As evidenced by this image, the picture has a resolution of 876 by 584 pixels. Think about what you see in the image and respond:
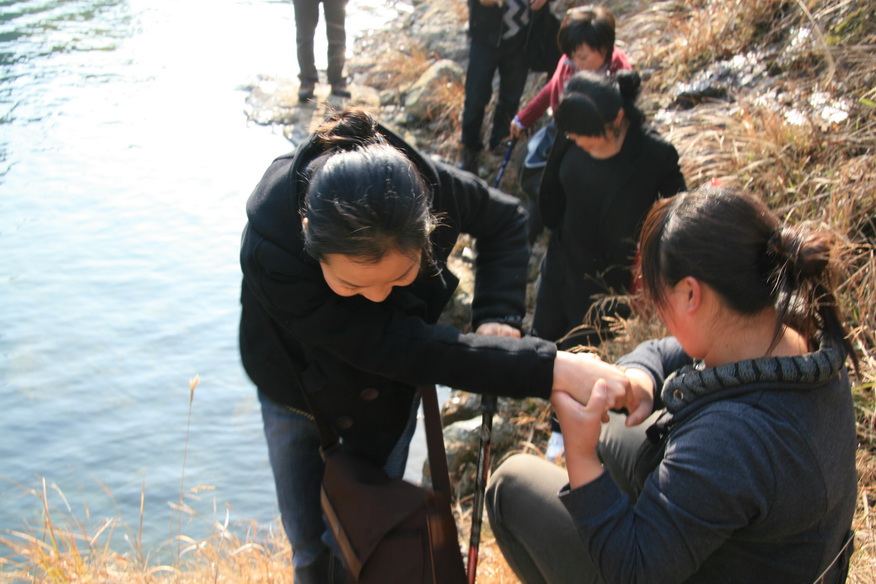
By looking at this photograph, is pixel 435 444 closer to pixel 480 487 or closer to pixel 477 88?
pixel 480 487

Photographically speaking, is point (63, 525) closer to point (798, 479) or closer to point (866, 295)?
point (798, 479)

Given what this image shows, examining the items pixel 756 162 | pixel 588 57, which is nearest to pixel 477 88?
pixel 588 57

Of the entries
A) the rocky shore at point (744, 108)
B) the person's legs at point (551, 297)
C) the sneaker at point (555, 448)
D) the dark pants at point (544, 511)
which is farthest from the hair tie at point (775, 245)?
the person's legs at point (551, 297)

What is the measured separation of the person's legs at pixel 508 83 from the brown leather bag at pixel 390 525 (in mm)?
4621

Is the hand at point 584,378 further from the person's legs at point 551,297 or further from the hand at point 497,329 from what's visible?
the person's legs at point 551,297

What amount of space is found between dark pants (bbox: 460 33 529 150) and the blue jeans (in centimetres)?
448

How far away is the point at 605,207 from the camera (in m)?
3.24

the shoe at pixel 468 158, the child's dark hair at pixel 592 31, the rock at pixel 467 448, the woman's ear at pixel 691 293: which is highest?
the child's dark hair at pixel 592 31

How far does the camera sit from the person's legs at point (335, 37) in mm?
8031

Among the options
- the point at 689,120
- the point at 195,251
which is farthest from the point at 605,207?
the point at 195,251

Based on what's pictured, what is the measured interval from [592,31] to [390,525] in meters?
3.08

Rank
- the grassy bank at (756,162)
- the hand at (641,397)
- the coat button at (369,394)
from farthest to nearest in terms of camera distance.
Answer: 1. the grassy bank at (756,162)
2. the coat button at (369,394)
3. the hand at (641,397)

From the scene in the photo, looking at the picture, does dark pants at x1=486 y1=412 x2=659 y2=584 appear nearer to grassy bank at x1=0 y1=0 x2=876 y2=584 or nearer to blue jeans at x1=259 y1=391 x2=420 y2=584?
blue jeans at x1=259 y1=391 x2=420 y2=584

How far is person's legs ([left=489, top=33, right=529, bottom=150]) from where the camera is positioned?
19.4ft
